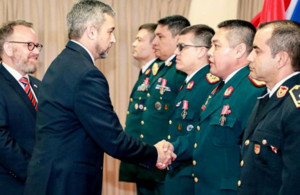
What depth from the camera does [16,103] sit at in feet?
10.2

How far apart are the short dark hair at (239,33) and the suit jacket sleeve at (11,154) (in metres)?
1.57

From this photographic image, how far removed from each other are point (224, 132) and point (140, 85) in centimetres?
186

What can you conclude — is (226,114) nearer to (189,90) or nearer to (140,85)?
(189,90)

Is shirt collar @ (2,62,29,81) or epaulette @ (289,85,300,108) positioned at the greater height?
epaulette @ (289,85,300,108)

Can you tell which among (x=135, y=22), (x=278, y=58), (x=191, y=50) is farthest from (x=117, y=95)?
(x=278, y=58)

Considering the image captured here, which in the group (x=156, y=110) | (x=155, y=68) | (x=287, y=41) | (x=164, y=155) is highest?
(x=287, y=41)

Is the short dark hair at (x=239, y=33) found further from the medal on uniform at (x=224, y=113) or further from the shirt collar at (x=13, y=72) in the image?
the shirt collar at (x=13, y=72)

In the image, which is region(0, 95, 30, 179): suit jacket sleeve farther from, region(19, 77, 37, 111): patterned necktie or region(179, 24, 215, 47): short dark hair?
region(179, 24, 215, 47): short dark hair

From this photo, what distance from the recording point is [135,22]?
5.43m

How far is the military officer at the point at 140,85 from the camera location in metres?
4.39

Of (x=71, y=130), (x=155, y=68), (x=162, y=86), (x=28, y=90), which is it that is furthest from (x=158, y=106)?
(x=71, y=130)

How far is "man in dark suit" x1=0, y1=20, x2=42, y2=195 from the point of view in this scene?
9.78 ft

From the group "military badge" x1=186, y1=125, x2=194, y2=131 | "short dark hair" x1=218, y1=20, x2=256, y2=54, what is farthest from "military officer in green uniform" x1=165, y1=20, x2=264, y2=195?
"military badge" x1=186, y1=125, x2=194, y2=131

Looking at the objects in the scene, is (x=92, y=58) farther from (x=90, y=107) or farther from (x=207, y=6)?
(x=207, y=6)
